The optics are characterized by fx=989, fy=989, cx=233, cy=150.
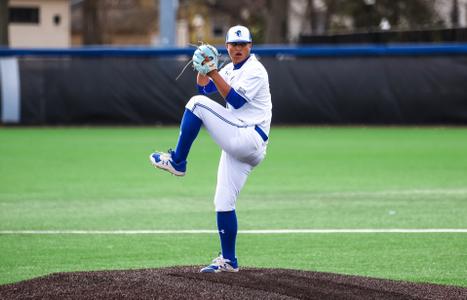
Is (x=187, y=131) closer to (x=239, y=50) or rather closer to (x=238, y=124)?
(x=238, y=124)

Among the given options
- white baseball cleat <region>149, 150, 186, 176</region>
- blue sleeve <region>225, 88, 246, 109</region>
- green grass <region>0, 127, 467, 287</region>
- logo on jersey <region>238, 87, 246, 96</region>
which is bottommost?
green grass <region>0, 127, 467, 287</region>

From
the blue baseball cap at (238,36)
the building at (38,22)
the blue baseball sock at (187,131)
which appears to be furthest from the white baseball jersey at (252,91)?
the building at (38,22)

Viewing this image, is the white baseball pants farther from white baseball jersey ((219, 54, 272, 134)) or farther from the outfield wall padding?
the outfield wall padding

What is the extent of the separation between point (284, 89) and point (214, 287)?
2079 centimetres

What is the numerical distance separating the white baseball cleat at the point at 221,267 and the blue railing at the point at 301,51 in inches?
769

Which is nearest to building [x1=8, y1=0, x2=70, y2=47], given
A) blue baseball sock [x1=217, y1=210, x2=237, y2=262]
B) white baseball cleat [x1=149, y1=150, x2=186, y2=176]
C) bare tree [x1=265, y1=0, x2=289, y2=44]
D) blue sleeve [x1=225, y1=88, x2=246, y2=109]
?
bare tree [x1=265, y1=0, x2=289, y2=44]

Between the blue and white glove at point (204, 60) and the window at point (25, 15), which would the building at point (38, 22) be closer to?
the window at point (25, 15)

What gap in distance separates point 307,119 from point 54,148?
28.5 feet

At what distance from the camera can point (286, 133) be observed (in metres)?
26.3

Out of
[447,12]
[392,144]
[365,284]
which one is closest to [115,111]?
[392,144]

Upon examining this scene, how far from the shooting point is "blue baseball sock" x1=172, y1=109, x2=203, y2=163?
8.14 meters

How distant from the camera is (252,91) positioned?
8125mm

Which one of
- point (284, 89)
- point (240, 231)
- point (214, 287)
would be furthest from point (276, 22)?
point (214, 287)

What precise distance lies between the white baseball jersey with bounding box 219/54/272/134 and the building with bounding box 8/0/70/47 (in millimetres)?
59577
